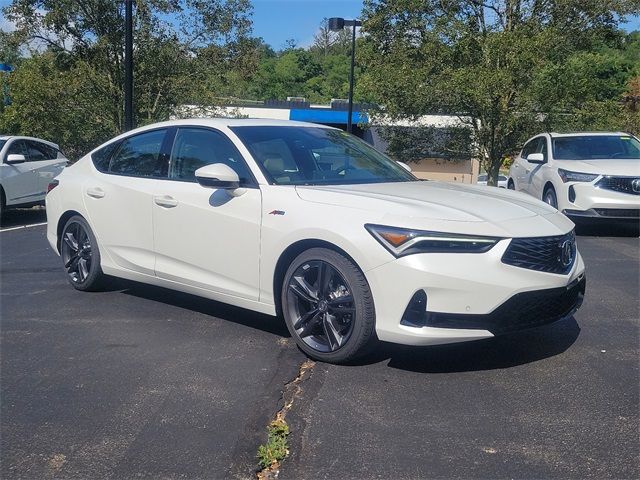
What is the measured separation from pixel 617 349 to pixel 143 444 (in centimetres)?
328

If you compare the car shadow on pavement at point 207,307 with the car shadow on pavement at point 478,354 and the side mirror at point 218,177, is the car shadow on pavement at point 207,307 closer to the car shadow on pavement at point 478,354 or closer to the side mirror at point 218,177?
the car shadow on pavement at point 478,354

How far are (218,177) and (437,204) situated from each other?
4.88ft

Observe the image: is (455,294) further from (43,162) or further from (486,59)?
(486,59)

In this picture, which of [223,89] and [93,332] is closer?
[93,332]

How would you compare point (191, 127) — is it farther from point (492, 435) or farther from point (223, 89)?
point (223, 89)

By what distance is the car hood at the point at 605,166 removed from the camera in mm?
10334

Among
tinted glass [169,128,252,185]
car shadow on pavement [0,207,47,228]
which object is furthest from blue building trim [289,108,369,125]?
tinted glass [169,128,252,185]

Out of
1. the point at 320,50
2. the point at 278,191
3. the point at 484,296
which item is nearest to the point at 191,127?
the point at 278,191

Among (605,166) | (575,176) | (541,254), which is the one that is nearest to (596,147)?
(605,166)

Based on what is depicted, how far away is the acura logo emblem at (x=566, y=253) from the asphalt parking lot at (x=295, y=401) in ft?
2.17

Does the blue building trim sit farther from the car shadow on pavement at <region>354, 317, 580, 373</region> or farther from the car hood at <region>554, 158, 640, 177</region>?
the car shadow on pavement at <region>354, 317, 580, 373</region>

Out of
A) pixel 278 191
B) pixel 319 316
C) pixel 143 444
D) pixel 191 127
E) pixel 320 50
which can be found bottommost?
pixel 143 444

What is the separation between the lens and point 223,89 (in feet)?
65.4

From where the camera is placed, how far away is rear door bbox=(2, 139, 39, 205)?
12.2 meters
